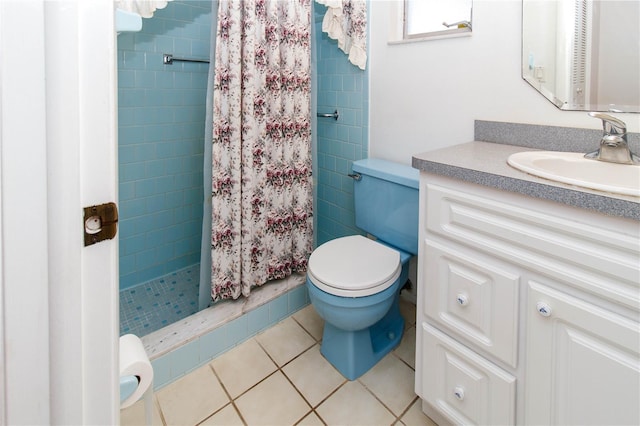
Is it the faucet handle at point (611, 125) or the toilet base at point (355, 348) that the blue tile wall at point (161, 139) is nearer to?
the toilet base at point (355, 348)

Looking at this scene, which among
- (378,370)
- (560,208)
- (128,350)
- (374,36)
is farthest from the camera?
(374,36)

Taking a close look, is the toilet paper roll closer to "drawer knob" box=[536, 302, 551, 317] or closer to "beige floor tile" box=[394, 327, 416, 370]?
"drawer knob" box=[536, 302, 551, 317]

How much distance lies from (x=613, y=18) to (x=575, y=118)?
33cm

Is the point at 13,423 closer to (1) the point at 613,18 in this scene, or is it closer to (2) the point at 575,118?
(2) the point at 575,118

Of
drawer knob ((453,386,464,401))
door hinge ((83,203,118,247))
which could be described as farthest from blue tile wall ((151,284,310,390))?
door hinge ((83,203,118,247))

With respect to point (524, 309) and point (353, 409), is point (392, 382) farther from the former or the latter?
point (524, 309)

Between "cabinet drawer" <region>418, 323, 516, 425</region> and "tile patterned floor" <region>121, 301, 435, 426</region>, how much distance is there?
0.61 feet

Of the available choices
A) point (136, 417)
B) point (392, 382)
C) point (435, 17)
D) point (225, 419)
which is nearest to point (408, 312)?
point (392, 382)

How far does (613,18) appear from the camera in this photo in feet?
4.07

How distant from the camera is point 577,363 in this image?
2.93ft

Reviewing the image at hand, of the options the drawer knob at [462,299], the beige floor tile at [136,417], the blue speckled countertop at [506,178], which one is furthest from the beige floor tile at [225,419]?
the blue speckled countertop at [506,178]

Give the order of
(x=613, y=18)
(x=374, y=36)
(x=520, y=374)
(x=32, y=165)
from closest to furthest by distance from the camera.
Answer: (x=32, y=165)
(x=520, y=374)
(x=613, y=18)
(x=374, y=36)

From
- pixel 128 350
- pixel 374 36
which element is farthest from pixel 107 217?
pixel 374 36

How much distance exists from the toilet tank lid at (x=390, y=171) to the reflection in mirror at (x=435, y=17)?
0.59m
